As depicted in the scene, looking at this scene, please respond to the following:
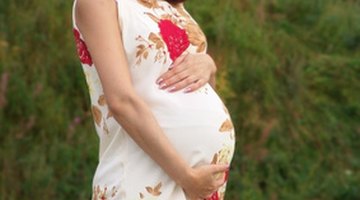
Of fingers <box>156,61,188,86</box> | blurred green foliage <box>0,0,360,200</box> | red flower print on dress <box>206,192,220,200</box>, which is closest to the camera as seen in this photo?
fingers <box>156,61,188,86</box>

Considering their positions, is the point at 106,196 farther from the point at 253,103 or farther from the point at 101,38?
the point at 253,103

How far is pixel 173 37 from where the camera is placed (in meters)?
2.86

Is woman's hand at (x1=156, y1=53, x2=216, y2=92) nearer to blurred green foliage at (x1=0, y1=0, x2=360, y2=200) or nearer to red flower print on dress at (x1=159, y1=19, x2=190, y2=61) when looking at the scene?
red flower print on dress at (x1=159, y1=19, x2=190, y2=61)

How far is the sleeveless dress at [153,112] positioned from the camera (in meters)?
2.80

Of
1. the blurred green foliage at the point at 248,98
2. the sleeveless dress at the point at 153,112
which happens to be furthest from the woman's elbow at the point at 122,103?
the blurred green foliage at the point at 248,98

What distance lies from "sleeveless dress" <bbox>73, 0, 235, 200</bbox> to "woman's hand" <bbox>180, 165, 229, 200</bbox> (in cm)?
2

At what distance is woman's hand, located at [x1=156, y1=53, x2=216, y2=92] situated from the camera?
9.36 ft

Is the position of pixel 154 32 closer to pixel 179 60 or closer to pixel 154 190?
pixel 179 60

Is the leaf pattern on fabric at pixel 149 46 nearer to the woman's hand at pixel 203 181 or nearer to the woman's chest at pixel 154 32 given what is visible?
the woman's chest at pixel 154 32

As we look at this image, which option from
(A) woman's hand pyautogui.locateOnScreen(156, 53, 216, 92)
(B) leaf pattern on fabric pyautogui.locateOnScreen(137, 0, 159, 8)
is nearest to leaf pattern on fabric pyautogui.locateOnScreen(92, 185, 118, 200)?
(A) woman's hand pyautogui.locateOnScreen(156, 53, 216, 92)

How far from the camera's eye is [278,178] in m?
5.98

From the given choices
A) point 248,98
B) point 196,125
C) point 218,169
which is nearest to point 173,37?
point 196,125

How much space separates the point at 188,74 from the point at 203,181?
281 mm

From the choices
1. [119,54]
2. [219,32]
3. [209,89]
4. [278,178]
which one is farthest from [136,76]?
[219,32]
